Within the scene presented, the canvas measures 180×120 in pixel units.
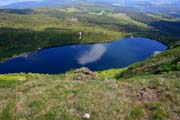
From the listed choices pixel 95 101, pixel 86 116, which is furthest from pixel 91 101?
pixel 86 116

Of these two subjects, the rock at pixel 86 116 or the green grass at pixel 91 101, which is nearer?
the rock at pixel 86 116

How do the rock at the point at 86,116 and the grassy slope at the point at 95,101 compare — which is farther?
the grassy slope at the point at 95,101

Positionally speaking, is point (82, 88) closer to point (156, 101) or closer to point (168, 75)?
point (156, 101)

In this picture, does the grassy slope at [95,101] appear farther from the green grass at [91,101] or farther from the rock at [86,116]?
the rock at [86,116]

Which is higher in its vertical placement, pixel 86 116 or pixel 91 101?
pixel 91 101

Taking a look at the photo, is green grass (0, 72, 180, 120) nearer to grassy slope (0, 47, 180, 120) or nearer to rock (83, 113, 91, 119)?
grassy slope (0, 47, 180, 120)

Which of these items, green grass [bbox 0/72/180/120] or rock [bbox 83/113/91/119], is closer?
rock [bbox 83/113/91/119]

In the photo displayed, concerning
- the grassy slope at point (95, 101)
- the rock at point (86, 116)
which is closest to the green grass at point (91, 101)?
the grassy slope at point (95, 101)

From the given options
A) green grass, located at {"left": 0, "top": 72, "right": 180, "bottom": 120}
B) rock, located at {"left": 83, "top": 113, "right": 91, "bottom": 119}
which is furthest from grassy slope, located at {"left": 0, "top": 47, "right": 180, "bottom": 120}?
rock, located at {"left": 83, "top": 113, "right": 91, "bottom": 119}

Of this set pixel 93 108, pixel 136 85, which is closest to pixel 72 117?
pixel 93 108

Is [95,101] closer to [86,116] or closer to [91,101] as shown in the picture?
[91,101]
